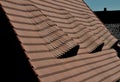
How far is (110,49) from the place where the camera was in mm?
11648

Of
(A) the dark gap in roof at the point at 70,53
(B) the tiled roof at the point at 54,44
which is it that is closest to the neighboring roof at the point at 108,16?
(B) the tiled roof at the point at 54,44

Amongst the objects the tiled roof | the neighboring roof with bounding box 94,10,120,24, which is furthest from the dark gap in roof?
the neighboring roof with bounding box 94,10,120,24

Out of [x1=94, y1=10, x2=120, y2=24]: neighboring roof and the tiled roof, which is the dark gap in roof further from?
[x1=94, y1=10, x2=120, y2=24]: neighboring roof

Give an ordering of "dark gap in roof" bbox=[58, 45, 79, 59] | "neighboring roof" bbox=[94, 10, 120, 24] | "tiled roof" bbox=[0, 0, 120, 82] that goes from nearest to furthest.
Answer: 1. "tiled roof" bbox=[0, 0, 120, 82]
2. "dark gap in roof" bbox=[58, 45, 79, 59]
3. "neighboring roof" bbox=[94, 10, 120, 24]

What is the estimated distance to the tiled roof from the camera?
19.4ft

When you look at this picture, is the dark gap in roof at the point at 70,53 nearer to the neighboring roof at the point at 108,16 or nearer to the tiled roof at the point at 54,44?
the tiled roof at the point at 54,44

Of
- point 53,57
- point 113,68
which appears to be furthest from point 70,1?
point 53,57

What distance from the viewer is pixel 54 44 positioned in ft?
21.7

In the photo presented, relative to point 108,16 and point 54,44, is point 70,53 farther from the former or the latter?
point 108,16

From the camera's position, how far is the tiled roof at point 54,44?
590 cm

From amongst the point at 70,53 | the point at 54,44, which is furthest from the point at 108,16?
the point at 54,44

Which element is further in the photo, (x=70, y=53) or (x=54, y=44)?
(x=70, y=53)

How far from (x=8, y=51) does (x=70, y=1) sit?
247 inches

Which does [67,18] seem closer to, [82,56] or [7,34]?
[82,56]
